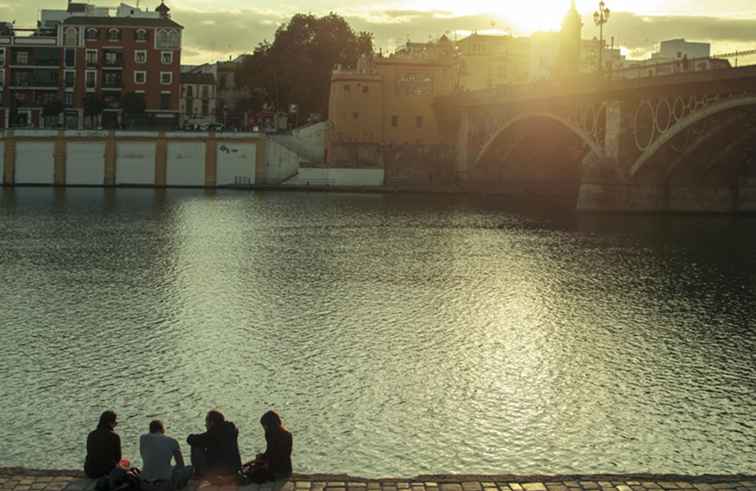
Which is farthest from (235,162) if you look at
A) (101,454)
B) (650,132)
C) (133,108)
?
(101,454)

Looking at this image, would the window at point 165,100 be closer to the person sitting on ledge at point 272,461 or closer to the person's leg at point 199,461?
the person's leg at point 199,461

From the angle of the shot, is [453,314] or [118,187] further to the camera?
[118,187]

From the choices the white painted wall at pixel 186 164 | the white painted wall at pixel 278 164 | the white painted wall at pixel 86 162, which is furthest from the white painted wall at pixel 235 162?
the white painted wall at pixel 86 162

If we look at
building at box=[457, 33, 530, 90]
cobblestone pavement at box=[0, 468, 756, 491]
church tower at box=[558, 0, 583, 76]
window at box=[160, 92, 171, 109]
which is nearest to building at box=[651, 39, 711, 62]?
building at box=[457, 33, 530, 90]

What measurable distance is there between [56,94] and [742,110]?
77.0 metres

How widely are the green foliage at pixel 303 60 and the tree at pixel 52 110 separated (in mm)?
20230

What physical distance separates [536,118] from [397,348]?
49.8 m

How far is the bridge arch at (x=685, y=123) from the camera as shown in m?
45.2

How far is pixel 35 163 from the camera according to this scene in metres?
90.8

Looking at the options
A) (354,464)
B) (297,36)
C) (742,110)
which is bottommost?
(354,464)

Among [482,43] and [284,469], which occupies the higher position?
[482,43]

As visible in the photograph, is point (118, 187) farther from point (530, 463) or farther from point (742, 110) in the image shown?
point (530, 463)

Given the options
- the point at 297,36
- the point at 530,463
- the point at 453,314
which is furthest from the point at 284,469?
the point at 297,36

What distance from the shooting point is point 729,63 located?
2064 inches
